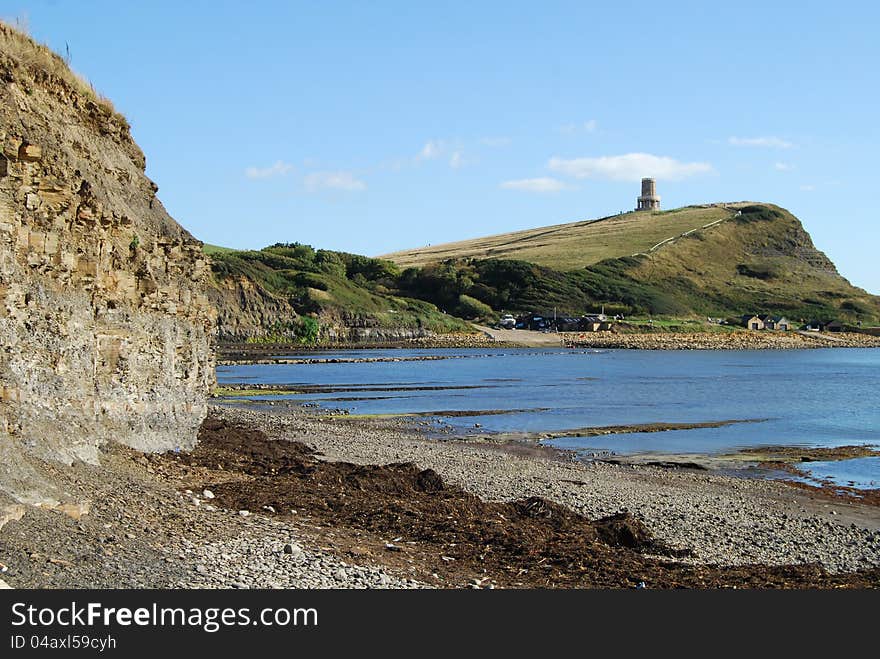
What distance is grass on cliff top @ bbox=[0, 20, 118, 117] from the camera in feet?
72.2

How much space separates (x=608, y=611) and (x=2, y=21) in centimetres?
1990

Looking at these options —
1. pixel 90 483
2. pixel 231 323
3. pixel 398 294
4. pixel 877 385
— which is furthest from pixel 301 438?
pixel 398 294

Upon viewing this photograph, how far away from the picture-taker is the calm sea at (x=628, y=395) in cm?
4062

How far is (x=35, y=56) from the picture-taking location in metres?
22.8

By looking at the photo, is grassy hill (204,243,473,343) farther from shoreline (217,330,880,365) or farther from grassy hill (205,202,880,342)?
shoreline (217,330,880,365)

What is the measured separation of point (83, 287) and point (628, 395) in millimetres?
49759

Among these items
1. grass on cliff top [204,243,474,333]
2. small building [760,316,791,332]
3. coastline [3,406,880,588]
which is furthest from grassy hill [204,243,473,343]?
coastline [3,406,880,588]

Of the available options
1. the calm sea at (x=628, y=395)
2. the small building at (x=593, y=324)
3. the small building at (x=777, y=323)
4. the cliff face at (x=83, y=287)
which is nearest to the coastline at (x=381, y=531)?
the cliff face at (x=83, y=287)

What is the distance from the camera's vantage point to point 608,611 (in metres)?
9.59

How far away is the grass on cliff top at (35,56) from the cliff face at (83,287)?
47 mm

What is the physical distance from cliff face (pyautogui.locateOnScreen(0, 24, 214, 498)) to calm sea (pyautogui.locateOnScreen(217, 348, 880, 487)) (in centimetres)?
1727

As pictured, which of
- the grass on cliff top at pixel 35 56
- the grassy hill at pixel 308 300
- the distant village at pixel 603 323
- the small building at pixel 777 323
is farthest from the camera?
the small building at pixel 777 323

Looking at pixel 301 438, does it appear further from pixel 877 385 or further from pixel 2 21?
pixel 877 385

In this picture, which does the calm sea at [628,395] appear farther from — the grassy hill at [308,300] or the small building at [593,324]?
the small building at [593,324]
